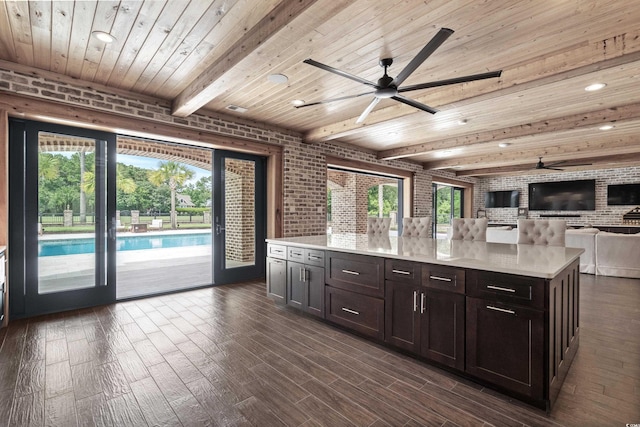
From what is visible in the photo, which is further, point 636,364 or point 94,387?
point 636,364

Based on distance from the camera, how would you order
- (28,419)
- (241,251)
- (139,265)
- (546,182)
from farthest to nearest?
1. (546,182)
2. (139,265)
3. (241,251)
4. (28,419)

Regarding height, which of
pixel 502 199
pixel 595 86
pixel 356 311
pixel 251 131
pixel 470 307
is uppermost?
pixel 595 86

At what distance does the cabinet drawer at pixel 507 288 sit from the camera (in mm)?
1808

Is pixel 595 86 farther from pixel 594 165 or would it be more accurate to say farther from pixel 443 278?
pixel 594 165

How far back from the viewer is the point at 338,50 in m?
2.75

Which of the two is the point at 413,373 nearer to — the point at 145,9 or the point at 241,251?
the point at 145,9

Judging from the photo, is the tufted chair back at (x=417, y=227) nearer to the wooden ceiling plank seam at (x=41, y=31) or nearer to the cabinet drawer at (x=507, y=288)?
the cabinet drawer at (x=507, y=288)

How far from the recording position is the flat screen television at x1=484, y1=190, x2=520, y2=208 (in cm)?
1112

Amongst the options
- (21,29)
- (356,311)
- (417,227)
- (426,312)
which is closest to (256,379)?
(356,311)

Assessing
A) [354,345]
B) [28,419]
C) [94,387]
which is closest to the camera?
[28,419]

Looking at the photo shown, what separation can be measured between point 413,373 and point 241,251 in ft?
12.3

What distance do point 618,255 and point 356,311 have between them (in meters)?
5.46

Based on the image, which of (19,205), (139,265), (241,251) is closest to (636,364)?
(241,251)

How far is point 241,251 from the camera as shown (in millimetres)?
5371
